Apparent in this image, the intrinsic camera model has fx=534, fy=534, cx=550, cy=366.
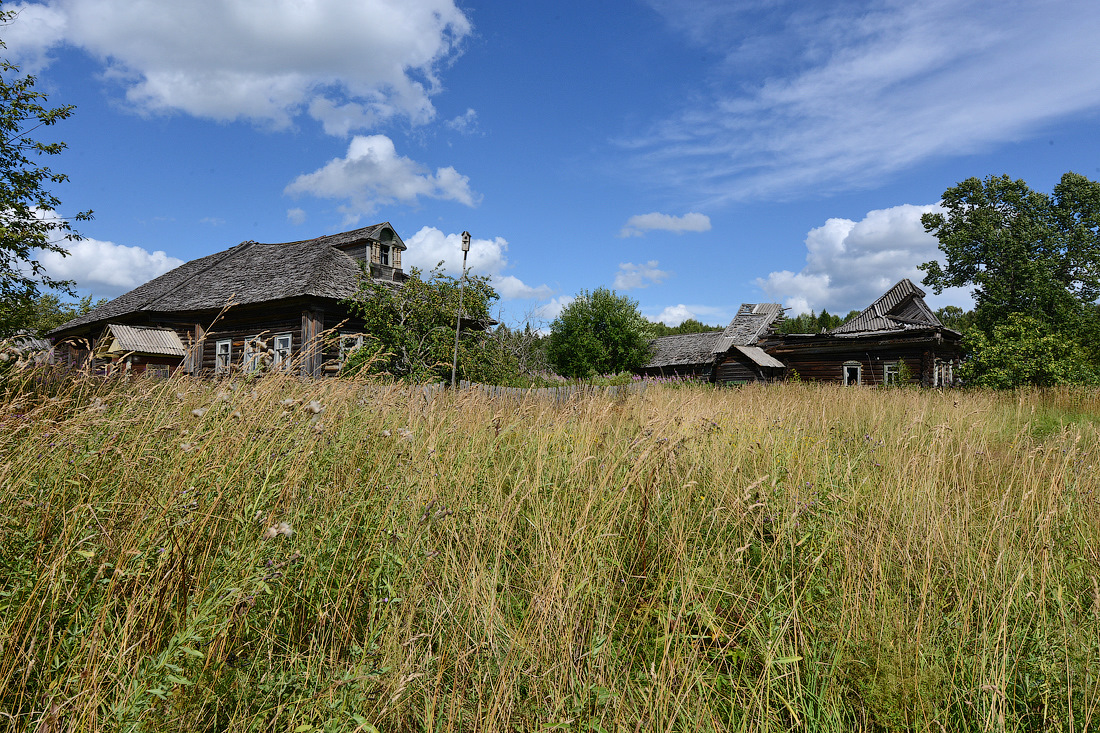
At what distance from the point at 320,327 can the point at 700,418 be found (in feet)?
52.2

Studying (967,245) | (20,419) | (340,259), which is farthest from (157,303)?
(967,245)

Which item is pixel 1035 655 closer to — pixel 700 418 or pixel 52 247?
pixel 700 418

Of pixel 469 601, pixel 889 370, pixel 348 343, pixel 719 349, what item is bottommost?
pixel 469 601

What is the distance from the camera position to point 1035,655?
2.06 meters

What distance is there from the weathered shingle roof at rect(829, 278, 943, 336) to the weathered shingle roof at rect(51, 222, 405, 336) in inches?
971

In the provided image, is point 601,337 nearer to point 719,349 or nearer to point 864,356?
point 719,349

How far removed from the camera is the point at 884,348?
24406mm

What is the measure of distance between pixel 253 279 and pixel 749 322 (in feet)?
109

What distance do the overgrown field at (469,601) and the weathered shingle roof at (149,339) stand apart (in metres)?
20.7

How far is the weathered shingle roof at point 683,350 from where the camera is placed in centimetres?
3788

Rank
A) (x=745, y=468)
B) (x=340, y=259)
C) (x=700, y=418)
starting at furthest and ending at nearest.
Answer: (x=340, y=259)
(x=700, y=418)
(x=745, y=468)

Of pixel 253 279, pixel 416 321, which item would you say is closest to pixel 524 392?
pixel 416 321

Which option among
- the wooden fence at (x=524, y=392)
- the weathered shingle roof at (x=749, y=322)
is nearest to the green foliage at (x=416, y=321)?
the wooden fence at (x=524, y=392)

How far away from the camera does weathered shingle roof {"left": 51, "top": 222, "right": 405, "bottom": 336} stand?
1802 centimetres
